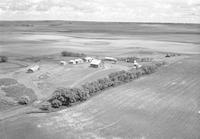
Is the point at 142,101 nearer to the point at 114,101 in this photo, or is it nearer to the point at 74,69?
the point at 114,101

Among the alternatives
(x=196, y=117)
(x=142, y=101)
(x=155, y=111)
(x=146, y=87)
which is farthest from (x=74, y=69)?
(x=196, y=117)

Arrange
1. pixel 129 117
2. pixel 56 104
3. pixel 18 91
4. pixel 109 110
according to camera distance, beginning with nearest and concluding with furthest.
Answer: pixel 129 117, pixel 109 110, pixel 56 104, pixel 18 91

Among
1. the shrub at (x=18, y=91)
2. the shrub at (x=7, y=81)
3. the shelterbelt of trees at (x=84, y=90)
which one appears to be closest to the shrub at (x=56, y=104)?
the shelterbelt of trees at (x=84, y=90)

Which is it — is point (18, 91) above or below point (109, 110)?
above

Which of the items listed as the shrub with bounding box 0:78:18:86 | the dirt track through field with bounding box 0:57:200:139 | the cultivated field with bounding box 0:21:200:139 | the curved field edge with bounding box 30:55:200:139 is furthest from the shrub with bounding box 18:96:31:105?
the shrub with bounding box 0:78:18:86

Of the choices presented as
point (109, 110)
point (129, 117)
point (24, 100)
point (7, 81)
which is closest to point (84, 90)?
point (109, 110)

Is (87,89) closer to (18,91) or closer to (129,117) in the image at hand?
(129,117)

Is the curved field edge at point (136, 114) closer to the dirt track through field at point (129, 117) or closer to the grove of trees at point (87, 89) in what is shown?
the dirt track through field at point (129, 117)
